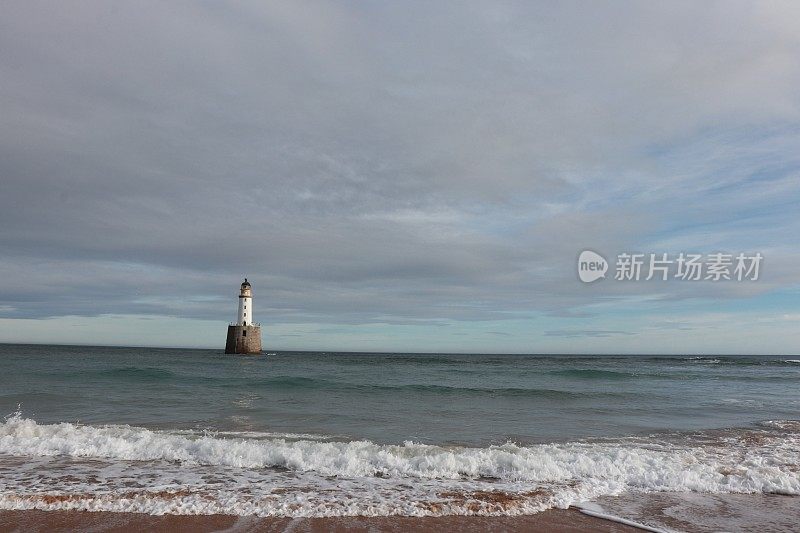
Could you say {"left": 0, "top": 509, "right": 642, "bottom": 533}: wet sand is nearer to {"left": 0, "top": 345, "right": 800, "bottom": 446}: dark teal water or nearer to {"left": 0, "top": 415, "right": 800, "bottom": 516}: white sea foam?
{"left": 0, "top": 415, "right": 800, "bottom": 516}: white sea foam

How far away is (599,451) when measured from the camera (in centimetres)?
1002

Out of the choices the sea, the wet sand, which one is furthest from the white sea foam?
the wet sand

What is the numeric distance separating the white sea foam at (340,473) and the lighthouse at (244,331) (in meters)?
47.0

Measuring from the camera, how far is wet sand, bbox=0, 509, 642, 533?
227 inches

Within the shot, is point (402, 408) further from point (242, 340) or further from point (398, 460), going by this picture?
point (242, 340)

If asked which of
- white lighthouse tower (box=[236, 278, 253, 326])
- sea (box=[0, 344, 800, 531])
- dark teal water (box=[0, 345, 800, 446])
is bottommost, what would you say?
dark teal water (box=[0, 345, 800, 446])

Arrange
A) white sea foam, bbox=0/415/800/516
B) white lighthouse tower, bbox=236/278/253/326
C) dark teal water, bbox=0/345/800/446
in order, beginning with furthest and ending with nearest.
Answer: white lighthouse tower, bbox=236/278/253/326 < dark teal water, bbox=0/345/800/446 < white sea foam, bbox=0/415/800/516

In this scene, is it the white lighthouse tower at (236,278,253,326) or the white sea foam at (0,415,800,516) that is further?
the white lighthouse tower at (236,278,253,326)

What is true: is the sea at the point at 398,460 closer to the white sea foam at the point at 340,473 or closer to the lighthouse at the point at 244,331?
the white sea foam at the point at 340,473

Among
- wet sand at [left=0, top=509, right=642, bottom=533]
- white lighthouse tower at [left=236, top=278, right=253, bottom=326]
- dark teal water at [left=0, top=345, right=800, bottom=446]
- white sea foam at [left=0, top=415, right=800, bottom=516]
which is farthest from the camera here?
white lighthouse tower at [left=236, top=278, right=253, bottom=326]

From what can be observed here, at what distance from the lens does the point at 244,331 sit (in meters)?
57.6

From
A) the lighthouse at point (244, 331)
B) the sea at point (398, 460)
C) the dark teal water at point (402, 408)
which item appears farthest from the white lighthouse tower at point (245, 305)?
the sea at point (398, 460)

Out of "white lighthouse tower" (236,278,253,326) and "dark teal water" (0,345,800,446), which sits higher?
"white lighthouse tower" (236,278,253,326)

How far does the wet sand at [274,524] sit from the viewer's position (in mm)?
5754
